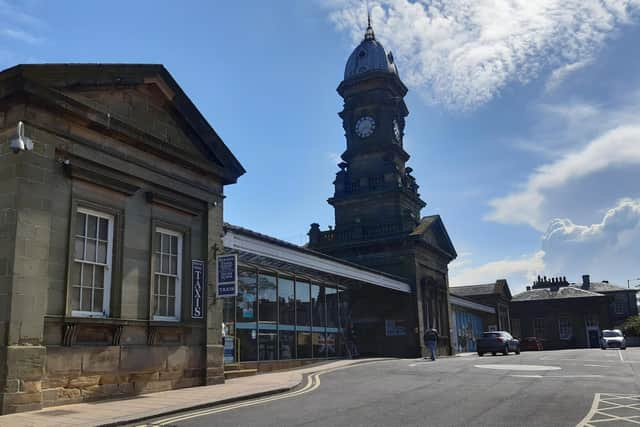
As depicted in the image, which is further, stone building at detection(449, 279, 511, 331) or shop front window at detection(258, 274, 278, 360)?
stone building at detection(449, 279, 511, 331)

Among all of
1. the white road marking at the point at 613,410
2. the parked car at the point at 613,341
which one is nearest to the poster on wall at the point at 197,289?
the white road marking at the point at 613,410

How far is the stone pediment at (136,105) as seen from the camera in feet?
37.2

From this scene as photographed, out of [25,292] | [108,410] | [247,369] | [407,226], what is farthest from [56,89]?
[407,226]

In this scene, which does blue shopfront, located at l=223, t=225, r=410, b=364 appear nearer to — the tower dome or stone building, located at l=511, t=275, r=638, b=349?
the tower dome

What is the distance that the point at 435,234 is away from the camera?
137ft

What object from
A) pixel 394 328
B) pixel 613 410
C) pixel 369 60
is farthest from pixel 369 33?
pixel 613 410

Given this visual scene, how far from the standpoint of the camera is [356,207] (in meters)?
40.6

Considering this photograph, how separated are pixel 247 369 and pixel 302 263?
200 inches

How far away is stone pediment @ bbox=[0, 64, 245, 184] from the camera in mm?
11336

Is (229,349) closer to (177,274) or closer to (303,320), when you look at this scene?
(177,274)

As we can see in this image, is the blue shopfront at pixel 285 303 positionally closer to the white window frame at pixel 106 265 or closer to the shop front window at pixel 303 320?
the shop front window at pixel 303 320

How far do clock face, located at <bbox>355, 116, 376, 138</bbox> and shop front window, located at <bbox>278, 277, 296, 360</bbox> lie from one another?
1998 cm

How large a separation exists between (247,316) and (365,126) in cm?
2423

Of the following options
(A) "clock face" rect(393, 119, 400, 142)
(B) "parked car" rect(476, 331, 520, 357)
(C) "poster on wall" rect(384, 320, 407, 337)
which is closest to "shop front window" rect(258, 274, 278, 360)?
(B) "parked car" rect(476, 331, 520, 357)
